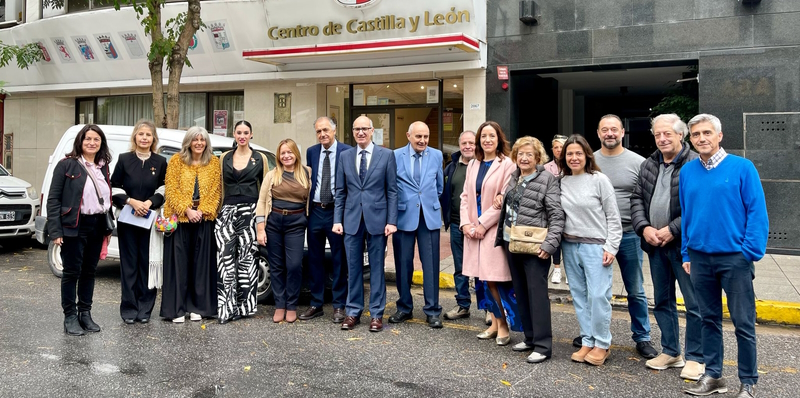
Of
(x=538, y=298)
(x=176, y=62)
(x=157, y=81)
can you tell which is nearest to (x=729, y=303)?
(x=538, y=298)

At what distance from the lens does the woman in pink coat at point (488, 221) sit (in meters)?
5.77

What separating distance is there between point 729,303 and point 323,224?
12.2ft

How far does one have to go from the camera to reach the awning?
1202 cm

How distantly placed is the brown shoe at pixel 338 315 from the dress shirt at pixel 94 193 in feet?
7.76

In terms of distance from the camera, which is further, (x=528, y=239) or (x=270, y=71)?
(x=270, y=71)

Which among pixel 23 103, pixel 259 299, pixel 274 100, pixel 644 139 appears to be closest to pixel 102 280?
pixel 259 299

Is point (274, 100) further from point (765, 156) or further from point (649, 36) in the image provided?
point (765, 156)

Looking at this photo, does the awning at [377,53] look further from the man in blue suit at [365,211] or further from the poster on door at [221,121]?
the man in blue suit at [365,211]

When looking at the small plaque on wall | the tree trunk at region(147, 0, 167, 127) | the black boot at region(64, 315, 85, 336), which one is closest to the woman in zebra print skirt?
the black boot at region(64, 315, 85, 336)

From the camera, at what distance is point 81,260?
6.09 meters

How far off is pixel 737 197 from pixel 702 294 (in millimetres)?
728

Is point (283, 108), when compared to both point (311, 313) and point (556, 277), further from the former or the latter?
point (311, 313)

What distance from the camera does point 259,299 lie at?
7.38 m

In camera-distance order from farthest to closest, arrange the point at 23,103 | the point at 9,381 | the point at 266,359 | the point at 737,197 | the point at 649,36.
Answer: the point at 23,103 → the point at 649,36 → the point at 266,359 → the point at 9,381 → the point at 737,197
